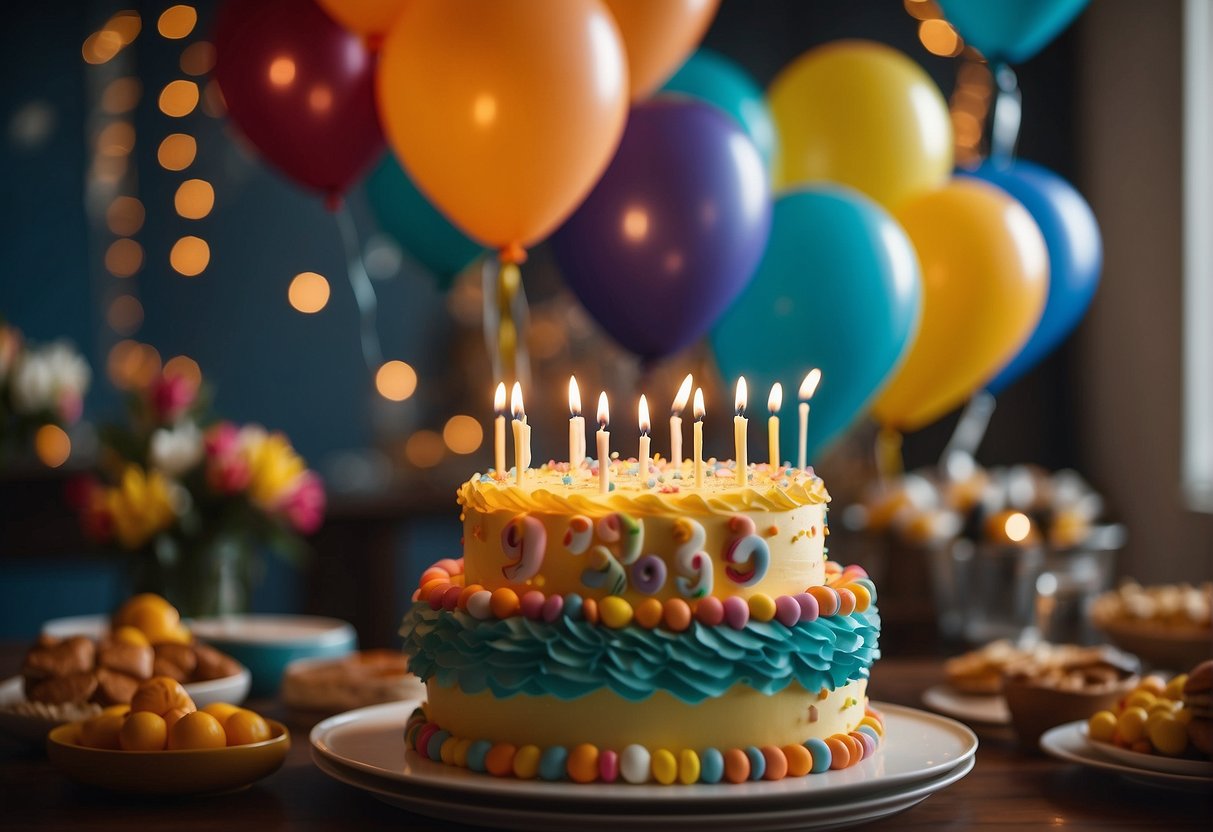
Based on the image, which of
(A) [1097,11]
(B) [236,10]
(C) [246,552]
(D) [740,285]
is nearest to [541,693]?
(D) [740,285]

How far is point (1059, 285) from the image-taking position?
236cm

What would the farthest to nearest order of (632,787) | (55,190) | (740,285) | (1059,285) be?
(55,190) < (1059,285) < (740,285) < (632,787)

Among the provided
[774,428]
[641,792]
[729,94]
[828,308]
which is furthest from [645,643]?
[729,94]

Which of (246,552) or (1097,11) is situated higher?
(1097,11)

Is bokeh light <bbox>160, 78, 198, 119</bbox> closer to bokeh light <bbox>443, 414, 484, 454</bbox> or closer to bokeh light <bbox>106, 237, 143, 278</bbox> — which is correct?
bokeh light <bbox>106, 237, 143, 278</bbox>

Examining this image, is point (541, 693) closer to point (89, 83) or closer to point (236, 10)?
point (236, 10)

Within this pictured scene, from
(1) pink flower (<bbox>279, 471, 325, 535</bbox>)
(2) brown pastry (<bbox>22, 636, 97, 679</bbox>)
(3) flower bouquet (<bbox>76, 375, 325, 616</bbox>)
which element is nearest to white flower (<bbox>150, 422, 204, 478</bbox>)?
(3) flower bouquet (<bbox>76, 375, 325, 616</bbox>)

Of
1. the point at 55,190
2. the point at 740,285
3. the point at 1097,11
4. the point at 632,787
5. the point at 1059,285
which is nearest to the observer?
the point at 632,787

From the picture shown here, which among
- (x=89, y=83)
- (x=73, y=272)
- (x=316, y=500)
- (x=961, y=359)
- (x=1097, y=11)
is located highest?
(x=1097, y=11)

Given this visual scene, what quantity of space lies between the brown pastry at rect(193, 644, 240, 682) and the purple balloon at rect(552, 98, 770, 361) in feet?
2.38

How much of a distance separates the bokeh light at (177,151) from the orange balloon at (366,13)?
298 cm

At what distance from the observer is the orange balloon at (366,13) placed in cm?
183

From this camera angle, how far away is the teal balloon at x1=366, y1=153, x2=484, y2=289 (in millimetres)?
2281

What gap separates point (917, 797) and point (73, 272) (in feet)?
12.9
